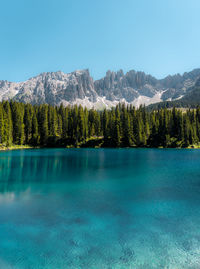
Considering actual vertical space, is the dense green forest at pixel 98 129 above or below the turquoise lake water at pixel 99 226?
above

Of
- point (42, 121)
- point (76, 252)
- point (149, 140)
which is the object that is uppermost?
point (42, 121)

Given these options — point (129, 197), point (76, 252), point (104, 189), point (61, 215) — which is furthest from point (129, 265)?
point (104, 189)

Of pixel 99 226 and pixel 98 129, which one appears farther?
pixel 98 129

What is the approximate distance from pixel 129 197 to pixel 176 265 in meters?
10.3

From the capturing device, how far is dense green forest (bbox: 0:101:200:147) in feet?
313

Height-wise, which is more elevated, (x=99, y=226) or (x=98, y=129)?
(x=98, y=129)

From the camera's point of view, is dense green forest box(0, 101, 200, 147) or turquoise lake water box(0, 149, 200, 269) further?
dense green forest box(0, 101, 200, 147)

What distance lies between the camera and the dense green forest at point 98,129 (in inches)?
3752

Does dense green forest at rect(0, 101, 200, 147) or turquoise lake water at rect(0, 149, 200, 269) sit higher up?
dense green forest at rect(0, 101, 200, 147)

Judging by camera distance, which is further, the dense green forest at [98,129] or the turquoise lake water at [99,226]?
the dense green forest at [98,129]

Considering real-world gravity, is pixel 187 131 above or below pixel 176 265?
above

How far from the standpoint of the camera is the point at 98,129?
368 ft

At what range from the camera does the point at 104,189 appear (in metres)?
22.4

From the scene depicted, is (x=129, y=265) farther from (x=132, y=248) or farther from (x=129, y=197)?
(x=129, y=197)
